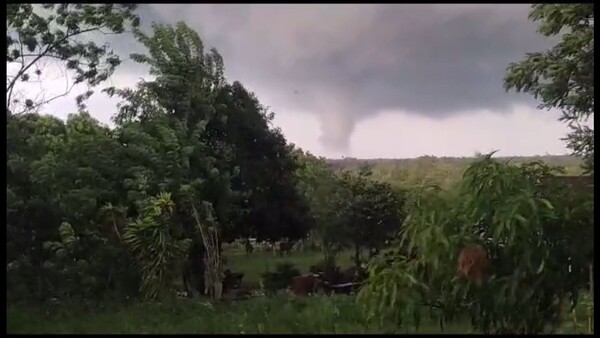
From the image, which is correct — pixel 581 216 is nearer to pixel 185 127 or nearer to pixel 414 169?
pixel 414 169

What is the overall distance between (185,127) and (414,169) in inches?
48.8

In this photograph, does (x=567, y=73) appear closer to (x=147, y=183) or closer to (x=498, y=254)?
(x=498, y=254)

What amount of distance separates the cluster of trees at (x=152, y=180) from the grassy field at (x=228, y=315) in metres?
0.10

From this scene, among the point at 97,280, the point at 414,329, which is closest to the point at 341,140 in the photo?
the point at 414,329

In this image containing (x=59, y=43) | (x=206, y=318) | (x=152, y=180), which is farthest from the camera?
(x=59, y=43)

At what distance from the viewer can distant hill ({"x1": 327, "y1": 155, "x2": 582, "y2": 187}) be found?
3.74 metres

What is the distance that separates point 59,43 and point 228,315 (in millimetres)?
1738

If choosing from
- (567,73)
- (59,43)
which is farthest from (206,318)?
(567,73)

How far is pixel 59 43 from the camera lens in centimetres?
408

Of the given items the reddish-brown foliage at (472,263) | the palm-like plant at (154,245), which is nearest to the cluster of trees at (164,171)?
the palm-like plant at (154,245)

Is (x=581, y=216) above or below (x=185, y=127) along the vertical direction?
below

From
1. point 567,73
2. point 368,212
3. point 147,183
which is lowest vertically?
point 368,212

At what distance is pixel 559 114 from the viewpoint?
3.90 metres

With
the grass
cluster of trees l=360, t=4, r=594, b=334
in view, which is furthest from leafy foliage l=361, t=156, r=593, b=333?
the grass
